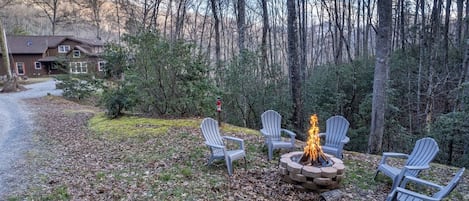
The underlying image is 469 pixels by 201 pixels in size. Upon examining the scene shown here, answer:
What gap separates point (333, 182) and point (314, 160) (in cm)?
43

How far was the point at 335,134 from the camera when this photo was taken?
5.55 metres

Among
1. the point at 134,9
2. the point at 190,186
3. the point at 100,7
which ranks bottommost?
the point at 190,186

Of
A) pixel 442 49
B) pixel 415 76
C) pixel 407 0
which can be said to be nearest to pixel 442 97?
pixel 415 76

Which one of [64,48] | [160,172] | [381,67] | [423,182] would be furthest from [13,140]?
[64,48]

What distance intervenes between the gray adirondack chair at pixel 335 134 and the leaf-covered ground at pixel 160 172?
39 centimetres

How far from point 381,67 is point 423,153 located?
2.72 metres

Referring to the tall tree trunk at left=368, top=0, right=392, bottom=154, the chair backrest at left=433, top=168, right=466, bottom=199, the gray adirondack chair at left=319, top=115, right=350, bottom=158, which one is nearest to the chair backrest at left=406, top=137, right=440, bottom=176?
the chair backrest at left=433, top=168, right=466, bottom=199

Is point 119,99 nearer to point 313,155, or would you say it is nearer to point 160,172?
point 160,172

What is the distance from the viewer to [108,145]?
6.71 meters

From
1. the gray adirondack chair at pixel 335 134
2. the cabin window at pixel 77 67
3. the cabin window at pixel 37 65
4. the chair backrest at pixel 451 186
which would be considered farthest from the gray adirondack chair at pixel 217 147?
the cabin window at pixel 37 65

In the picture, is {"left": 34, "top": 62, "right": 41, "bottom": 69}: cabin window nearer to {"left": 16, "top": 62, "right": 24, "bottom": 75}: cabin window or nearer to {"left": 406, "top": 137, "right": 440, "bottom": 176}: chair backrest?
{"left": 16, "top": 62, "right": 24, "bottom": 75}: cabin window

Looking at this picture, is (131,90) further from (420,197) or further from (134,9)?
(134,9)

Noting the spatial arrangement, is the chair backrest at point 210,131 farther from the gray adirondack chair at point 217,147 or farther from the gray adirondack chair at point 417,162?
the gray adirondack chair at point 417,162

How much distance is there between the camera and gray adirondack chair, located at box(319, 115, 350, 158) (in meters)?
5.36
